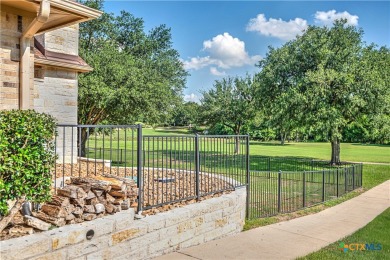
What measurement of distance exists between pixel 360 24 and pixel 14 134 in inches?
903

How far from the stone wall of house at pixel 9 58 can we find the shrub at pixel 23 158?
1.79 meters

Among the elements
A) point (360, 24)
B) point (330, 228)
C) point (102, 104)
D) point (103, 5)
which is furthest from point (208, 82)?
point (330, 228)

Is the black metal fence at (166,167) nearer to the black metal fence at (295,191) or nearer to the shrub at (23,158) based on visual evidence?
the shrub at (23,158)

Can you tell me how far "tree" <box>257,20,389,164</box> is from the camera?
17.4 metres

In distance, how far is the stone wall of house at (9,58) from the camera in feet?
16.5

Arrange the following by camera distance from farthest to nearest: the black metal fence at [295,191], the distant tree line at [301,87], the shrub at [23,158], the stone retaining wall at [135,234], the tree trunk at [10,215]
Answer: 1. the distant tree line at [301,87]
2. the black metal fence at [295,191]
3. the tree trunk at [10,215]
4. the stone retaining wall at [135,234]
5. the shrub at [23,158]

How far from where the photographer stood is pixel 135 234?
4375 mm

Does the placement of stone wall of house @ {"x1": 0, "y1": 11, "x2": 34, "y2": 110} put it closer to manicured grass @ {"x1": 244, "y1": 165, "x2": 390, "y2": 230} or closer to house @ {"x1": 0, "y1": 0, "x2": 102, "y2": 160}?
house @ {"x1": 0, "y1": 0, "x2": 102, "y2": 160}

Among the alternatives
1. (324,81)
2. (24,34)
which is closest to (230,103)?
(324,81)

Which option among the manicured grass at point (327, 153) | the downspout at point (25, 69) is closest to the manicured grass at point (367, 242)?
the downspout at point (25, 69)

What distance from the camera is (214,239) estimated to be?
19.0 ft

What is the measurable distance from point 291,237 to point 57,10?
19.7 ft

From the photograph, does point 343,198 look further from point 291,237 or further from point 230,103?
point 230,103

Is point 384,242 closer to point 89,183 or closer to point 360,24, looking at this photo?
point 89,183
